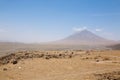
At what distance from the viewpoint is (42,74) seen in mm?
23641

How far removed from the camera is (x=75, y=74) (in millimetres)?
23188

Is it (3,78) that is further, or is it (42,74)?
(42,74)

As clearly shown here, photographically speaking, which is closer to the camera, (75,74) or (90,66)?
(75,74)

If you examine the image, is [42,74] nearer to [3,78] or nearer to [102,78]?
[3,78]

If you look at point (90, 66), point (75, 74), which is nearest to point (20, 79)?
point (75, 74)

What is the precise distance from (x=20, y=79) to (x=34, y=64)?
6.59m

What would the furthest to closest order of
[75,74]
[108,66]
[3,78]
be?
[108,66]
[75,74]
[3,78]

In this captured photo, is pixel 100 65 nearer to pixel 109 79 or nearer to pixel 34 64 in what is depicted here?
pixel 109 79

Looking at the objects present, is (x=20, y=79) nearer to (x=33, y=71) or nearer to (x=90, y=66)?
(x=33, y=71)

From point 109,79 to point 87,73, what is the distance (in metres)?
2.42

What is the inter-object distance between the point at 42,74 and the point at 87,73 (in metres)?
4.46

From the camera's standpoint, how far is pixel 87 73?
23.4m

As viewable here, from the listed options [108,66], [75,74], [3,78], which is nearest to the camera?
[3,78]

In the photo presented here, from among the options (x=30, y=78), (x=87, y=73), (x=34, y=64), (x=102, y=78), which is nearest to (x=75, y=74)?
(x=87, y=73)
